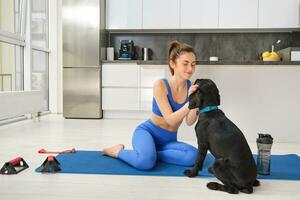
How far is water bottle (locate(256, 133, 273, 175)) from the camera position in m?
1.93

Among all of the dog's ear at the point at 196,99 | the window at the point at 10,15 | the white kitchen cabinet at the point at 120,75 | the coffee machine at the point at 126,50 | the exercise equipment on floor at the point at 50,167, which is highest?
the window at the point at 10,15

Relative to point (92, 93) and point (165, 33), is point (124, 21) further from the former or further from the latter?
point (92, 93)

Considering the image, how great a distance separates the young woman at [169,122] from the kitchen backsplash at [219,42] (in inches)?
137

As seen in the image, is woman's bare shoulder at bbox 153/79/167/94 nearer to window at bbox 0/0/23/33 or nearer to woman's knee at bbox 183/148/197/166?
woman's knee at bbox 183/148/197/166

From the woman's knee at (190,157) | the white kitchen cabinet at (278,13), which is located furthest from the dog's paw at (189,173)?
the white kitchen cabinet at (278,13)

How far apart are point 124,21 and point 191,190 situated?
411cm

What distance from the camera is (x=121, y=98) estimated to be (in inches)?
A: 206

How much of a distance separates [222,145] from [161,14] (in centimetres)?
401

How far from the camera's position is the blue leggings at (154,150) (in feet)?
6.89

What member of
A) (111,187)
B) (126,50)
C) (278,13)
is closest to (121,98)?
(126,50)

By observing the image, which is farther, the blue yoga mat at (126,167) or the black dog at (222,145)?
the blue yoga mat at (126,167)

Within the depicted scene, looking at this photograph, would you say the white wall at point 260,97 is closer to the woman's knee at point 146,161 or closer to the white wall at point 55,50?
the woman's knee at point 146,161

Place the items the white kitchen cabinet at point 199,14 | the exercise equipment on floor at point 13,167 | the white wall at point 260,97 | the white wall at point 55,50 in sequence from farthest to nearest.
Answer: the white wall at point 55,50, the white kitchen cabinet at point 199,14, the white wall at point 260,97, the exercise equipment on floor at point 13,167

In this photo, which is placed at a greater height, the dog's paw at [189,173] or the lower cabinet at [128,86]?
the lower cabinet at [128,86]
